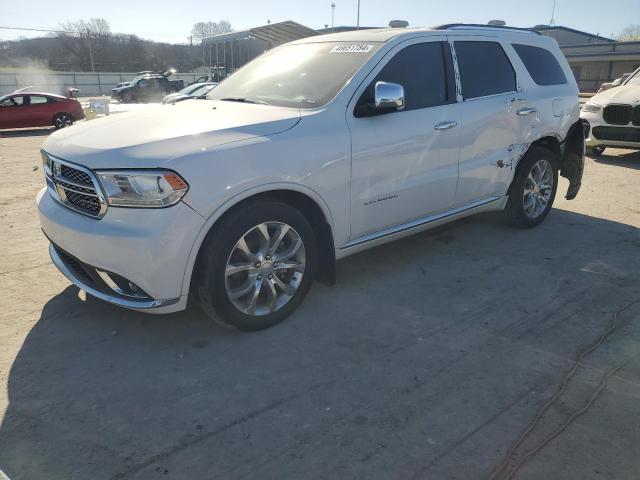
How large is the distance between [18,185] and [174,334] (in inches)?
217

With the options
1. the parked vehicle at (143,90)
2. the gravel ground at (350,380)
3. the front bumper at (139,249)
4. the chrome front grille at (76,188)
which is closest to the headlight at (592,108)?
the gravel ground at (350,380)

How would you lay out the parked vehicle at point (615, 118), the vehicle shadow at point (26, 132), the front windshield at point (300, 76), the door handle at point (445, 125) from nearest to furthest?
1. the front windshield at point (300, 76)
2. the door handle at point (445, 125)
3. the parked vehicle at point (615, 118)
4. the vehicle shadow at point (26, 132)

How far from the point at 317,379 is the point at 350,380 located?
183mm

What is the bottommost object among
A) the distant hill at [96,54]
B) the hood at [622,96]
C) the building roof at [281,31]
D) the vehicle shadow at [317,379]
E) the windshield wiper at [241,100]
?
the vehicle shadow at [317,379]

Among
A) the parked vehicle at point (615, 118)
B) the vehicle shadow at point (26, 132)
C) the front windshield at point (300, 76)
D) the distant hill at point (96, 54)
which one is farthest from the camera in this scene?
the distant hill at point (96, 54)

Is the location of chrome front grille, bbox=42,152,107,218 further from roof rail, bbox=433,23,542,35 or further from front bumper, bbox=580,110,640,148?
front bumper, bbox=580,110,640,148

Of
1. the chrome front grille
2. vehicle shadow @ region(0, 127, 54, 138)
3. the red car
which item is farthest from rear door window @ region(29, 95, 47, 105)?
the chrome front grille

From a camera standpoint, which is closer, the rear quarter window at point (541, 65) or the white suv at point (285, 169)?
the white suv at point (285, 169)

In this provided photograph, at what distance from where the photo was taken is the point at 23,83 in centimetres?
4125

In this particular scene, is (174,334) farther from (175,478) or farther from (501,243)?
(501,243)

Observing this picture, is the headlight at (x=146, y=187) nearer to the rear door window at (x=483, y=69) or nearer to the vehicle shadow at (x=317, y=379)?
the vehicle shadow at (x=317, y=379)

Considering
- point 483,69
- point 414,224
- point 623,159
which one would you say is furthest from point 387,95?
point 623,159

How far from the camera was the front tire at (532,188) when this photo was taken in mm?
5086

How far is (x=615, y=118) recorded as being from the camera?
8.87m
